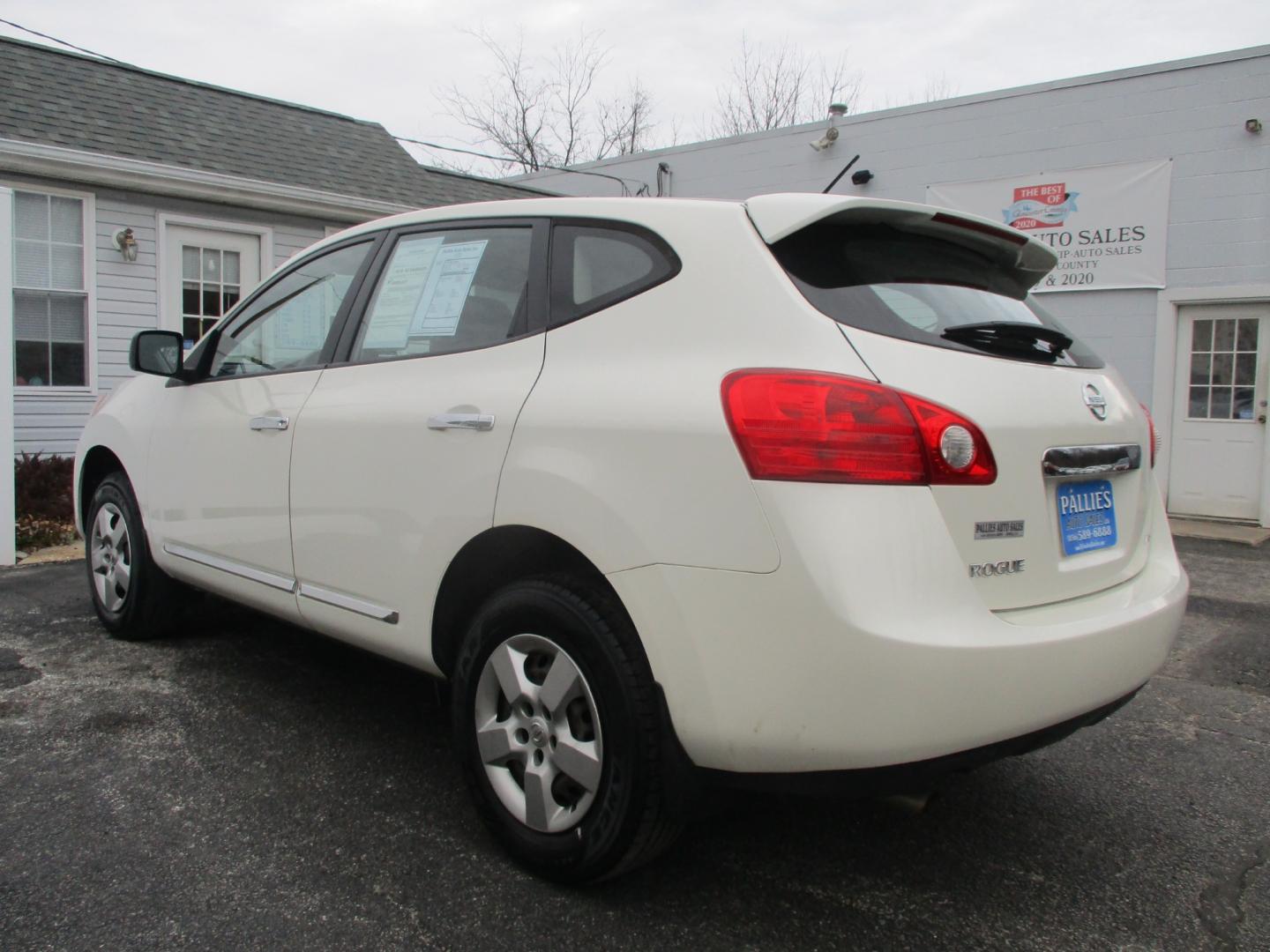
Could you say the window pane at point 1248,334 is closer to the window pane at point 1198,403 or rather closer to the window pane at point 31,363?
the window pane at point 1198,403

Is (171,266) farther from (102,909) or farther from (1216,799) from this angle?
(1216,799)

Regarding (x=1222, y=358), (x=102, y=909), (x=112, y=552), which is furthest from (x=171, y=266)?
(x=1222, y=358)

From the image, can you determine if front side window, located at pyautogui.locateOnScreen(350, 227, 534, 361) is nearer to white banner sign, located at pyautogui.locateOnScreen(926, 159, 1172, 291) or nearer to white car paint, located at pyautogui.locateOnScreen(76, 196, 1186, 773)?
white car paint, located at pyautogui.locateOnScreen(76, 196, 1186, 773)

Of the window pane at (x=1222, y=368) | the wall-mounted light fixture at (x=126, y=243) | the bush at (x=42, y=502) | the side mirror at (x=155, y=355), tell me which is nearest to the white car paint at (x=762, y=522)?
the side mirror at (x=155, y=355)

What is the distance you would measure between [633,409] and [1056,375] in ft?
3.34

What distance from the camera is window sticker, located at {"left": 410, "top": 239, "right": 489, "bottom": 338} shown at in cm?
283

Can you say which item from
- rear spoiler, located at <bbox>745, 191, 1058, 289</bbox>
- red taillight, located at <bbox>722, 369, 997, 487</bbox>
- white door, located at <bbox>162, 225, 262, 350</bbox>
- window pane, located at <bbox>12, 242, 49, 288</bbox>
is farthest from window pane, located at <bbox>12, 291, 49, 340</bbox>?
red taillight, located at <bbox>722, 369, 997, 487</bbox>

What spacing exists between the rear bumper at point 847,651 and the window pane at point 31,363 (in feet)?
28.7

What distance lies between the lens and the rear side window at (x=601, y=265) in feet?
7.73

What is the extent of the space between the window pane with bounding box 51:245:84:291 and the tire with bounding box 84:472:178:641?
5.48m

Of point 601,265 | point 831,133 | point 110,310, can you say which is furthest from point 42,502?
point 831,133

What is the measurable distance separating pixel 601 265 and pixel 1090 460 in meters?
1.26

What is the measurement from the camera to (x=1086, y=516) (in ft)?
7.57

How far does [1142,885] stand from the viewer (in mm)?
2451
